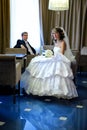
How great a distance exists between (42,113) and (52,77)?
1.08 metres

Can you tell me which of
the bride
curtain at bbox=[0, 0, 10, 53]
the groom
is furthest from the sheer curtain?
the bride

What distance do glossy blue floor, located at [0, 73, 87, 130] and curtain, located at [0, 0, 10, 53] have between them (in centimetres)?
296

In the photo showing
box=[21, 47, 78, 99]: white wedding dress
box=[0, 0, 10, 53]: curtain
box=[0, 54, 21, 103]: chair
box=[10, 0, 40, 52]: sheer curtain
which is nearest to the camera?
box=[0, 54, 21, 103]: chair

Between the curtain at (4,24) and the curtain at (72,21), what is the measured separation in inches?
45.4

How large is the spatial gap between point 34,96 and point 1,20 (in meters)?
3.45

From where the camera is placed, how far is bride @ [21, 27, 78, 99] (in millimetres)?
5344

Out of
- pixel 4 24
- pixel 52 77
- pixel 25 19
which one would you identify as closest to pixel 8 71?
pixel 52 77

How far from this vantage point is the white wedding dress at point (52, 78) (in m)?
5.34

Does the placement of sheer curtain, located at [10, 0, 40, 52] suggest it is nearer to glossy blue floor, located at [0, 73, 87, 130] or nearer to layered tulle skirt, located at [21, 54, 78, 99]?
layered tulle skirt, located at [21, 54, 78, 99]

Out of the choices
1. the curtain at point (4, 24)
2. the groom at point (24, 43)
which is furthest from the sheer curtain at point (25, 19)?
the groom at point (24, 43)

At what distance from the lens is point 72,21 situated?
8680 mm

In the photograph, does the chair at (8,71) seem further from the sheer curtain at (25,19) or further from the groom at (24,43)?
the sheer curtain at (25,19)

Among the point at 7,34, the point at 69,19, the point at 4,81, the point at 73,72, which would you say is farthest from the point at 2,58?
the point at 69,19

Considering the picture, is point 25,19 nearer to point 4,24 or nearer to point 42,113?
point 4,24
